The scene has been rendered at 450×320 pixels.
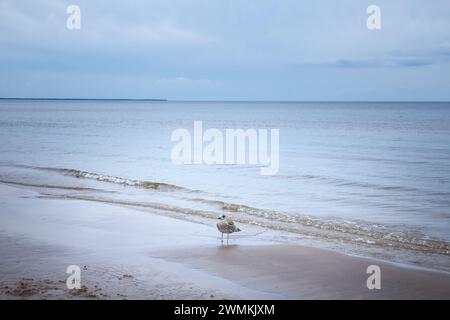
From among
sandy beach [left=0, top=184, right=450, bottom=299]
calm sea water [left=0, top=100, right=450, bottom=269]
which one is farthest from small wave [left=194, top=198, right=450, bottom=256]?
sandy beach [left=0, top=184, right=450, bottom=299]

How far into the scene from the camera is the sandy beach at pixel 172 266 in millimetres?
9023

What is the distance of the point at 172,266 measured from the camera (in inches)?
421

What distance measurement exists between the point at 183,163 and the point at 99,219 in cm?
1730

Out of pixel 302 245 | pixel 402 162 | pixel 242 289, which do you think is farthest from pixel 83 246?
pixel 402 162

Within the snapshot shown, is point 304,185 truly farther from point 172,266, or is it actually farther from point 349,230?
point 172,266

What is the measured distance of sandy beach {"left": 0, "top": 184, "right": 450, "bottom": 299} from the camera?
9.02 meters

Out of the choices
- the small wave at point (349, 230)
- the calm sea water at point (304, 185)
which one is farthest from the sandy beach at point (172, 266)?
the calm sea water at point (304, 185)

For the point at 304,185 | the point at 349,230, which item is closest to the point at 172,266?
the point at 349,230

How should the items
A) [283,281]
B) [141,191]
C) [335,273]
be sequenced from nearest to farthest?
[283,281] → [335,273] → [141,191]

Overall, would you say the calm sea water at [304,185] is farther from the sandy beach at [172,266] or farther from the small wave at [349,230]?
the sandy beach at [172,266]

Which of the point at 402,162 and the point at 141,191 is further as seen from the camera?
the point at 402,162
